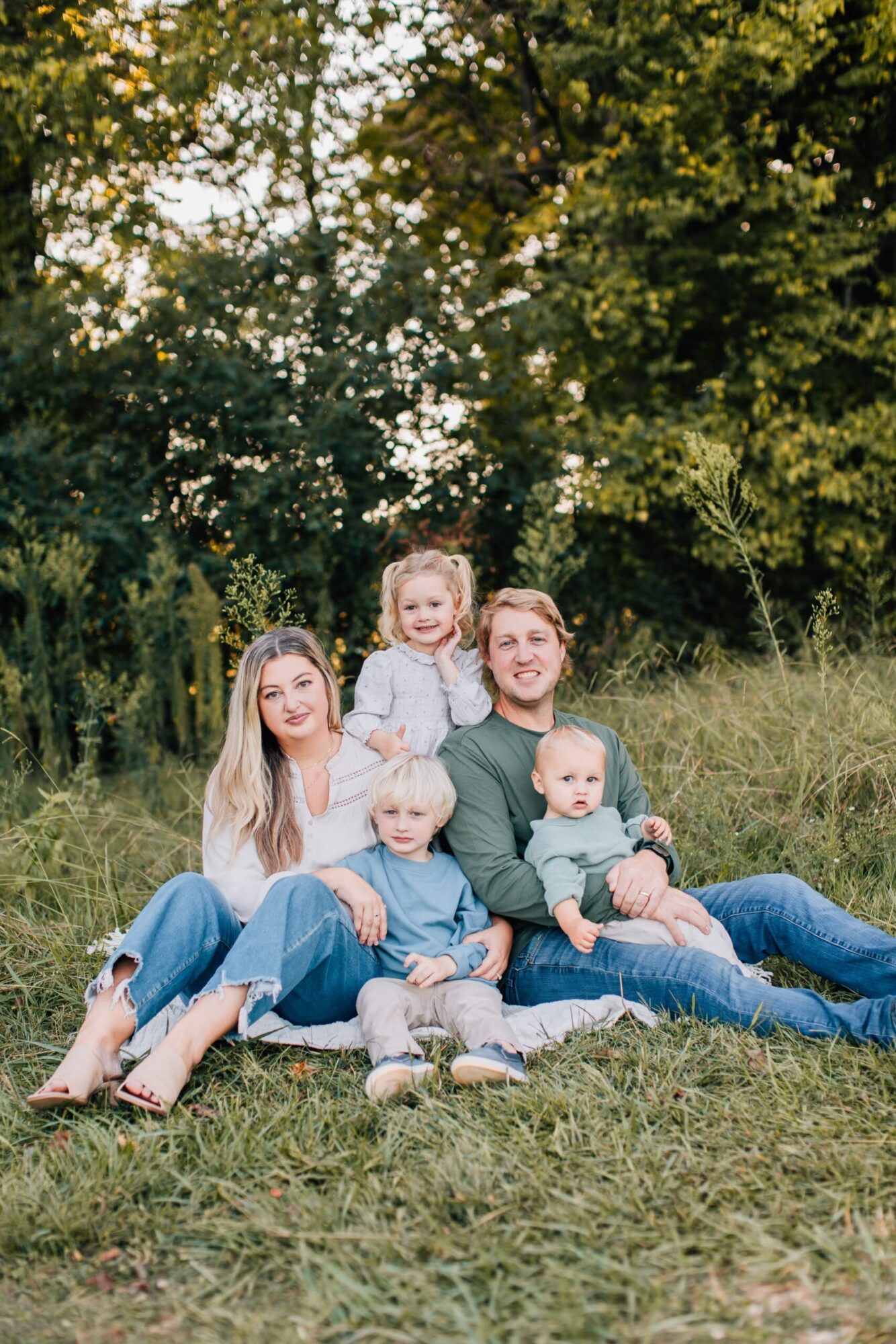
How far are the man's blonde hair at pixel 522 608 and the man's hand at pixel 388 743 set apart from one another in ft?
1.23

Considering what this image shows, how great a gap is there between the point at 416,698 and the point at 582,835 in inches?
35.4

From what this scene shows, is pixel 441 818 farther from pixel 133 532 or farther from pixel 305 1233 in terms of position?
pixel 133 532

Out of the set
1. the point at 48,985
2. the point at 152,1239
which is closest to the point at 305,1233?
the point at 152,1239

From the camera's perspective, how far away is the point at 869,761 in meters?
4.30

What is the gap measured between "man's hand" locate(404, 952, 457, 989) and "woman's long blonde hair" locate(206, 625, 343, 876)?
468mm

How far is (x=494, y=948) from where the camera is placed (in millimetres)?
3064

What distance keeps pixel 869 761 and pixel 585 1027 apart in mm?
1894

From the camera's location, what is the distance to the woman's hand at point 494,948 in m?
3.03

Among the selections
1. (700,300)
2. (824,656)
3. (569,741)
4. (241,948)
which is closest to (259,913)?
(241,948)

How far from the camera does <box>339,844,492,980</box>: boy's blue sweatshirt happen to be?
9.98 feet

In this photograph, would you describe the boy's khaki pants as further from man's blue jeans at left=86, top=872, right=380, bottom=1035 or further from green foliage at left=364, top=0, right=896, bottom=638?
green foliage at left=364, top=0, right=896, bottom=638

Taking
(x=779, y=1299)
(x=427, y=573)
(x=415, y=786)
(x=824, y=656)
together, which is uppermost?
(x=427, y=573)

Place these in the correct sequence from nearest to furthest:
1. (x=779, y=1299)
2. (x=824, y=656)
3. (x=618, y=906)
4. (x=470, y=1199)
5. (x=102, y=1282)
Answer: (x=779, y=1299) → (x=102, y=1282) → (x=470, y=1199) → (x=618, y=906) → (x=824, y=656)

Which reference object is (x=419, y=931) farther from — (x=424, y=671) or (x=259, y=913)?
(x=424, y=671)
